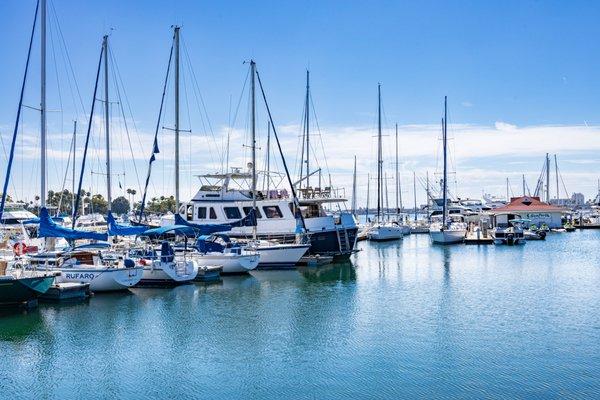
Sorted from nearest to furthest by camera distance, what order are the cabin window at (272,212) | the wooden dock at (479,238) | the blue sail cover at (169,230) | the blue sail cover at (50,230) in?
the blue sail cover at (50,230) → the blue sail cover at (169,230) → the cabin window at (272,212) → the wooden dock at (479,238)

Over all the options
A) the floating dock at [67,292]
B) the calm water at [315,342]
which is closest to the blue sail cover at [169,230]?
the calm water at [315,342]

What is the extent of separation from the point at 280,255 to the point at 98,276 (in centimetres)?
1364

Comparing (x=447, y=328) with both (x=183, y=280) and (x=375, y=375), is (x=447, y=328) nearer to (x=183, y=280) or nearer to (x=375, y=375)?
(x=375, y=375)

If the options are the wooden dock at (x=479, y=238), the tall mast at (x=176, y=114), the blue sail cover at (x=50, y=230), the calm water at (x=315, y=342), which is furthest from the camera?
the wooden dock at (x=479, y=238)

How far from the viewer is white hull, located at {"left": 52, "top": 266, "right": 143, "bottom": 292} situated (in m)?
27.1

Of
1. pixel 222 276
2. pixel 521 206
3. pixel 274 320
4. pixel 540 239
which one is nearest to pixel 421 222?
pixel 521 206

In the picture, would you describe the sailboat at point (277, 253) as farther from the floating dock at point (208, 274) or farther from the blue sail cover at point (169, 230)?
the blue sail cover at point (169, 230)

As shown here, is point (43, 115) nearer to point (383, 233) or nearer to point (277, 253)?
point (277, 253)

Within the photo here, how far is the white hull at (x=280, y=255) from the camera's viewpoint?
37906 mm

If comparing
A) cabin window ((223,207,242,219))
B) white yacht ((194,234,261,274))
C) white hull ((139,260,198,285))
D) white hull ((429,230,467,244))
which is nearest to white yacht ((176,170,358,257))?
cabin window ((223,207,242,219))

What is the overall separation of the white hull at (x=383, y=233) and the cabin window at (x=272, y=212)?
92.9 feet

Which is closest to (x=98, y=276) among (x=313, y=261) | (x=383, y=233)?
(x=313, y=261)

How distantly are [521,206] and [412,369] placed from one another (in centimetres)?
7507

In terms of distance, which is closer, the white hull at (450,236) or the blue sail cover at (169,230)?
the blue sail cover at (169,230)
